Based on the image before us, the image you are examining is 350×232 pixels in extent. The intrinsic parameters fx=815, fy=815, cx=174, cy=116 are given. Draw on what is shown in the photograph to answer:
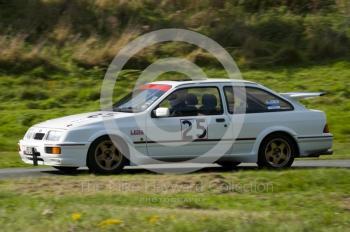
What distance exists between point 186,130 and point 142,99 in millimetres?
990

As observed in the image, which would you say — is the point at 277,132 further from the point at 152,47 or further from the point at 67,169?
the point at 152,47

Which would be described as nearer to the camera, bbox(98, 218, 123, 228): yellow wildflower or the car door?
bbox(98, 218, 123, 228): yellow wildflower

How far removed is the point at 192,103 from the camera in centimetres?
1367

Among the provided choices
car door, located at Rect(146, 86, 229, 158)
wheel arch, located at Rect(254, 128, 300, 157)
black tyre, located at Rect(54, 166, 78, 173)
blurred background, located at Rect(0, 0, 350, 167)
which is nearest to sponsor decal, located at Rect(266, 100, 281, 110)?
wheel arch, located at Rect(254, 128, 300, 157)

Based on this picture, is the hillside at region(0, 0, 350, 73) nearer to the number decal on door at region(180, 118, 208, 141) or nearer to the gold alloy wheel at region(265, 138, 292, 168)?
the gold alloy wheel at region(265, 138, 292, 168)

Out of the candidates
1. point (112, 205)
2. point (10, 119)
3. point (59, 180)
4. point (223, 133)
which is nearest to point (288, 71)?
point (10, 119)

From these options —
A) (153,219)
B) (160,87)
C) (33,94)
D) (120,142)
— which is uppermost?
(33,94)

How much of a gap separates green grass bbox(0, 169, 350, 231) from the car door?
2.66ft

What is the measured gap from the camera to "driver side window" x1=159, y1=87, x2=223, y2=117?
13.5 meters

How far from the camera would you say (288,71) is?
26.2m

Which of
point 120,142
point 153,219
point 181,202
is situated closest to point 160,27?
point 120,142

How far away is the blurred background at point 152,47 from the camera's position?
23312 millimetres

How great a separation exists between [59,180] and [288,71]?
50.5 ft

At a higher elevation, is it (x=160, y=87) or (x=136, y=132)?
(x=160, y=87)
